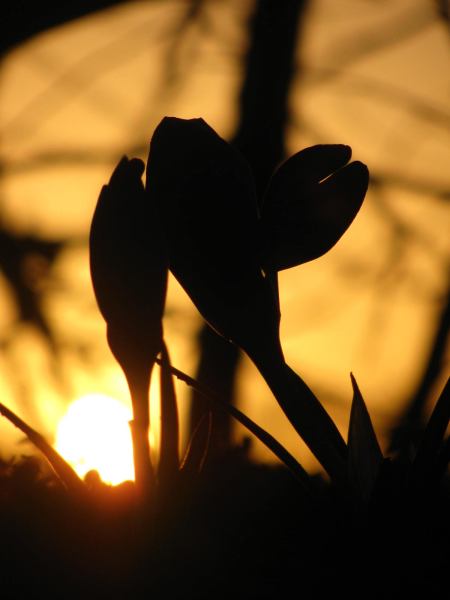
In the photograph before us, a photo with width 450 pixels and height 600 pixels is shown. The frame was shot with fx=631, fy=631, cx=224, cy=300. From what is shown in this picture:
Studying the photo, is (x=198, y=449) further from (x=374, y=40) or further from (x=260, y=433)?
(x=374, y=40)

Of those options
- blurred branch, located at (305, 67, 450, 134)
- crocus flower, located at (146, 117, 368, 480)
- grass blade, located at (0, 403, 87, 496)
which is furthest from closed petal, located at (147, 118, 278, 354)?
blurred branch, located at (305, 67, 450, 134)

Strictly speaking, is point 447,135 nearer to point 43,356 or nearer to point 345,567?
point 43,356

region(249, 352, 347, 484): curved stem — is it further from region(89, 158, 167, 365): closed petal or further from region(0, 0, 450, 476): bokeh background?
region(0, 0, 450, 476): bokeh background

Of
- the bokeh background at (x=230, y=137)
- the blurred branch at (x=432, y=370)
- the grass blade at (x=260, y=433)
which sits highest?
the bokeh background at (x=230, y=137)

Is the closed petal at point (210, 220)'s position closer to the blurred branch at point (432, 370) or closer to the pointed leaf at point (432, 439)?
the pointed leaf at point (432, 439)

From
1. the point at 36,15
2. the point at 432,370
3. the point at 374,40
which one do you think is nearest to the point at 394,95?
the point at 374,40

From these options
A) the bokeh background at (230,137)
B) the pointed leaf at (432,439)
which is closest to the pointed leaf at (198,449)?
the pointed leaf at (432,439)
